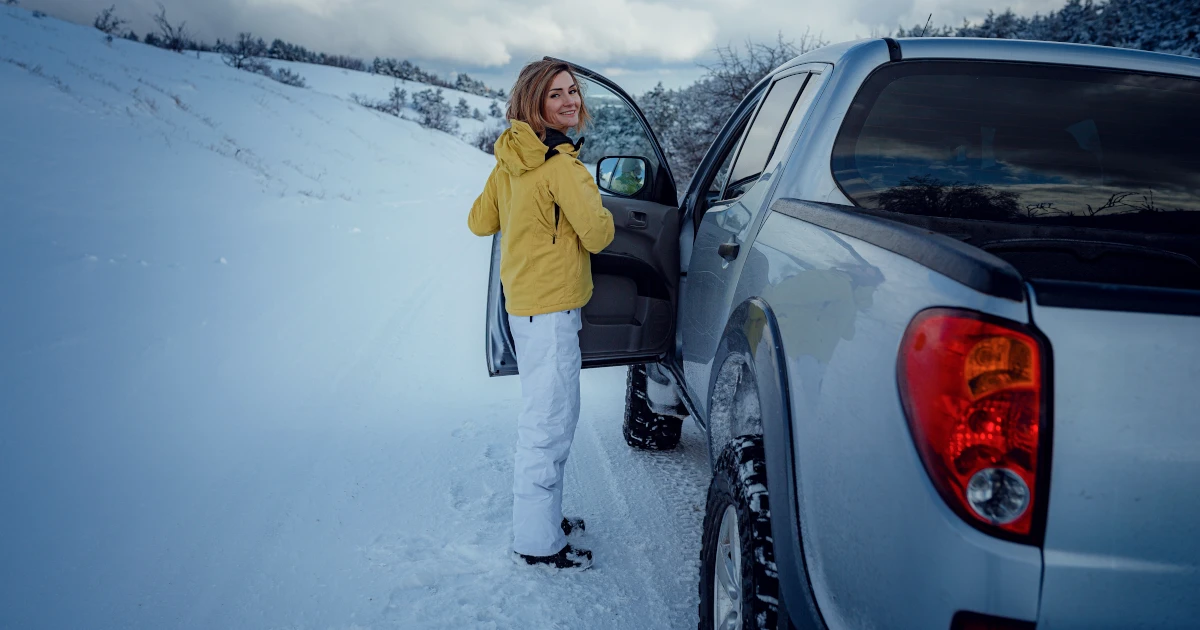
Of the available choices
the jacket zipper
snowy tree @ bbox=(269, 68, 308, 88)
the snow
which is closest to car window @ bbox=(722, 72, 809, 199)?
the jacket zipper

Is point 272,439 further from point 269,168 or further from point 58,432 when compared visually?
point 269,168

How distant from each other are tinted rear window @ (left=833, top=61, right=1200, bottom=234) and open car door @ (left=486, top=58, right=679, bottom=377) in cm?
123

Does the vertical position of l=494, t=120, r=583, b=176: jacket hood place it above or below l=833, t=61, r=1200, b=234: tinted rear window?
below

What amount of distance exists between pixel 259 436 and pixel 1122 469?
154 inches

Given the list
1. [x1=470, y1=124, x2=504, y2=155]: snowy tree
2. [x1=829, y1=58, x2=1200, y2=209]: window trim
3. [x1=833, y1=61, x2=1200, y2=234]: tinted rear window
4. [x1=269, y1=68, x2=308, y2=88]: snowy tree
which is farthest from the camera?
[x1=470, y1=124, x2=504, y2=155]: snowy tree

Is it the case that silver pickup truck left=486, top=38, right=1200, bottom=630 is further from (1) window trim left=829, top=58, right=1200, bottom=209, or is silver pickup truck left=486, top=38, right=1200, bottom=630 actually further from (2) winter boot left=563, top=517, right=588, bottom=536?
(2) winter boot left=563, top=517, right=588, bottom=536

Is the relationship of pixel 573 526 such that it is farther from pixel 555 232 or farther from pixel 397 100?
pixel 397 100

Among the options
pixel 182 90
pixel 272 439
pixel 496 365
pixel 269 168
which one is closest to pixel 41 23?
pixel 182 90

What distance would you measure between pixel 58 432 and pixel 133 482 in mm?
785

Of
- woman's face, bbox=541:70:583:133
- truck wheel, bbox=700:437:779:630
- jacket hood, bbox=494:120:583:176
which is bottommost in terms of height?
truck wheel, bbox=700:437:779:630

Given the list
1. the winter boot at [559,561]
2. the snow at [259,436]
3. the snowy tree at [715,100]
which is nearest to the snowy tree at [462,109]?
the snowy tree at [715,100]

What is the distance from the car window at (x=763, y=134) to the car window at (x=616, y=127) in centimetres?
45

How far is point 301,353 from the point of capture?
16.7ft

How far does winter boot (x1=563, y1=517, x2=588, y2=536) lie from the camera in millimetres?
2902
